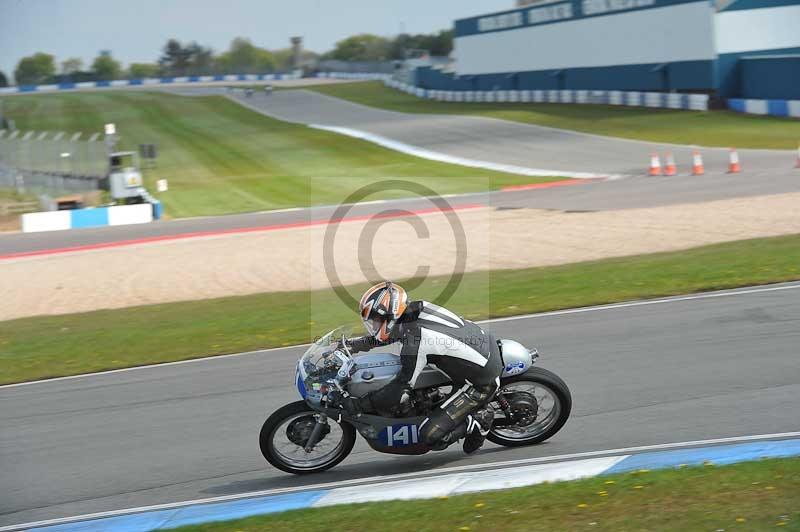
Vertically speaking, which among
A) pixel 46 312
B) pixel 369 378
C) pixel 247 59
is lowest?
pixel 46 312

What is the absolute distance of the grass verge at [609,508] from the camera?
579cm

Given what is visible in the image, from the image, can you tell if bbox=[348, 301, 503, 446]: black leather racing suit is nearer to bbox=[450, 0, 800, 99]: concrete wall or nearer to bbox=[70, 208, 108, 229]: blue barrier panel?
bbox=[70, 208, 108, 229]: blue barrier panel

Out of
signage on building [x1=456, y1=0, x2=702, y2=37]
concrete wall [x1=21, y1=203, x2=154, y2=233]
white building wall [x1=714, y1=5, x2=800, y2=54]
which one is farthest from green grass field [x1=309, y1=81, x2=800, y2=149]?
concrete wall [x1=21, y1=203, x2=154, y2=233]

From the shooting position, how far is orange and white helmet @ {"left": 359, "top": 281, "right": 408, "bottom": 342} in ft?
24.5

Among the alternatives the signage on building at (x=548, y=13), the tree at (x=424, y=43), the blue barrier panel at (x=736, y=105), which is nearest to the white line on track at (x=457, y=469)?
the blue barrier panel at (x=736, y=105)

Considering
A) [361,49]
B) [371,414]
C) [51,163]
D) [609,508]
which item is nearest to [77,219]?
[51,163]

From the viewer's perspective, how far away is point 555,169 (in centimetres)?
3609

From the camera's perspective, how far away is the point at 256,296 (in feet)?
54.5

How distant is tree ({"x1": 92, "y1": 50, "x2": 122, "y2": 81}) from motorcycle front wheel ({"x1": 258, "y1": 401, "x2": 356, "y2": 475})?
135397mm

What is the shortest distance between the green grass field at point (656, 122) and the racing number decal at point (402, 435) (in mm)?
31140

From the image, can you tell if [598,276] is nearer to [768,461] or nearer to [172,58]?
[768,461]

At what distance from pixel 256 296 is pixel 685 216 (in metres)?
10.9

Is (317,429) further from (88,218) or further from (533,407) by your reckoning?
(88,218)

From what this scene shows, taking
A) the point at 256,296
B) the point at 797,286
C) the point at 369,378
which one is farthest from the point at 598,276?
the point at 369,378
